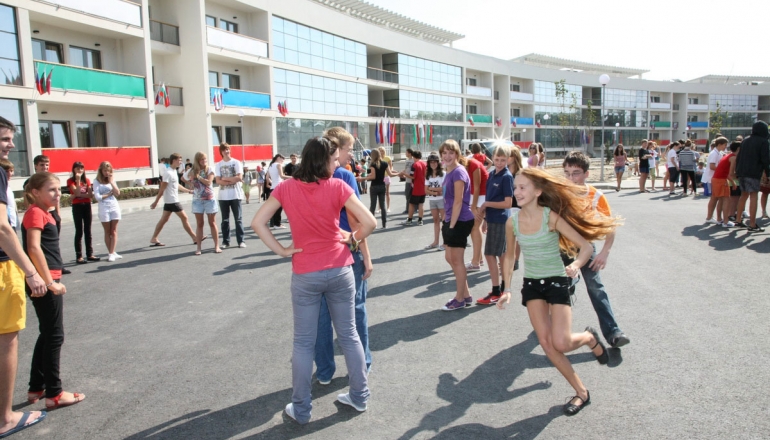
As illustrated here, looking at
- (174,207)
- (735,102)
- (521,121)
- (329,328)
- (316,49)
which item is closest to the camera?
(329,328)

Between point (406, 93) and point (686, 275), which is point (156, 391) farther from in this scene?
point (406, 93)

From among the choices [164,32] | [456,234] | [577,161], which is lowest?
[456,234]

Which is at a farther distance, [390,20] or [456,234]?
[390,20]

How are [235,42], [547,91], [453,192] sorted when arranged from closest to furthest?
[453,192], [235,42], [547,91]

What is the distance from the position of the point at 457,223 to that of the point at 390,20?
157 ft

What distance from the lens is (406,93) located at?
1843 inches

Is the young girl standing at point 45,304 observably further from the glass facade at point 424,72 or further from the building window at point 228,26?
the glass facade at point 424,72

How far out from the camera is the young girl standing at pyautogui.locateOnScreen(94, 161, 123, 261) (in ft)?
30.0

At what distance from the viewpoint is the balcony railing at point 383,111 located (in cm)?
4422

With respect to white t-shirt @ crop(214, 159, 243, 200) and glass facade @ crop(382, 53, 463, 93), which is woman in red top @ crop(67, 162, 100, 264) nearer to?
white t-shirt @ crop(214, 159, 243, 200)

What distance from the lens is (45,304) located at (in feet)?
12.0

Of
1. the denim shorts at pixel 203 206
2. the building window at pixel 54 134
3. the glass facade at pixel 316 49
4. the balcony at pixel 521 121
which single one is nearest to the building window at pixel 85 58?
the building window at pixel 54 134

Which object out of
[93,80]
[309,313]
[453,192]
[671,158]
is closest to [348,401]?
[309,313]

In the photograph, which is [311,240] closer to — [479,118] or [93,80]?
[93,80]
